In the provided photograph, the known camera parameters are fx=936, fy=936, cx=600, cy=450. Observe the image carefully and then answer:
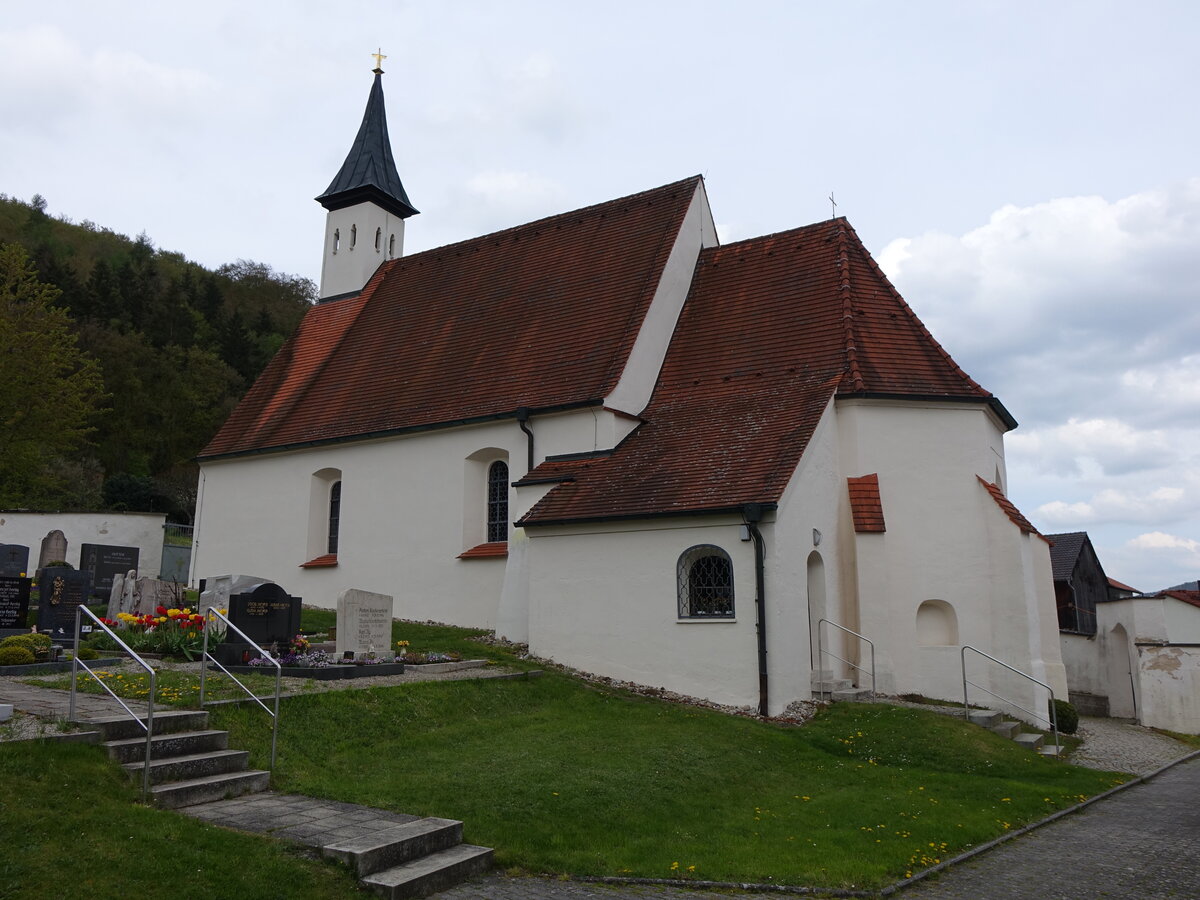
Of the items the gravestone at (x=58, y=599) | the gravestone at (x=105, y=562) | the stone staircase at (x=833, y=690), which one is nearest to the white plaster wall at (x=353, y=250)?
the gravestone at (x=105, y=562)

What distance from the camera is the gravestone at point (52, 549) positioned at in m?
23.2

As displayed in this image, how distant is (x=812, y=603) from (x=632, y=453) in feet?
12.7

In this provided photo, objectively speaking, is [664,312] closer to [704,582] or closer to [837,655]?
[704,582]

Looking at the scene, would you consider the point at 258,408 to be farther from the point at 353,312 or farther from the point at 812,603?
the point at 812,603

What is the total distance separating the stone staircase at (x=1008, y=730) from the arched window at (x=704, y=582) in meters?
3.73

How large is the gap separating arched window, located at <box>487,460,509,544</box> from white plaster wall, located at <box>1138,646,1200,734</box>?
1361cm

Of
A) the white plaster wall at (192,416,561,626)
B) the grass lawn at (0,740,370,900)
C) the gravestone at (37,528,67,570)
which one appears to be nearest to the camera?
the grass lawn at (0,740,370,900)

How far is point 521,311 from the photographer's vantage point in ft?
67.1

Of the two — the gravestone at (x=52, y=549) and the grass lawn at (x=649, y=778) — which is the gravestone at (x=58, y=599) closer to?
the grass lawn at (x=649, y=778)

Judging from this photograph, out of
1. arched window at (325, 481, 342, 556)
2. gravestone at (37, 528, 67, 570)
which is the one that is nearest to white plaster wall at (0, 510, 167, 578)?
gravestone at (37, 528, 67, 570)

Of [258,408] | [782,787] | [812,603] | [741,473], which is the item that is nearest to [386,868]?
[782,787]

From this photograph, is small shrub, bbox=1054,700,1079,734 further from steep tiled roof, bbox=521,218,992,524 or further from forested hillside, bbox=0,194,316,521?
forested hillside, bbox=0,194,316,521

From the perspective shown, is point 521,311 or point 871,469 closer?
point 871,469

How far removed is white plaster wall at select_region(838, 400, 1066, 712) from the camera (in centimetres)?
1457
